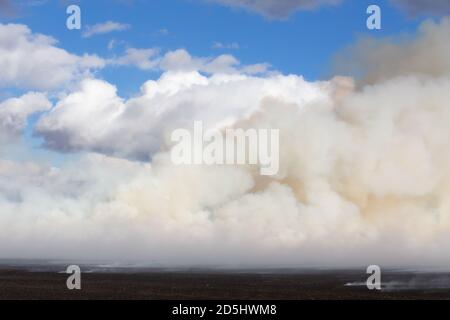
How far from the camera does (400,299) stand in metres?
113
